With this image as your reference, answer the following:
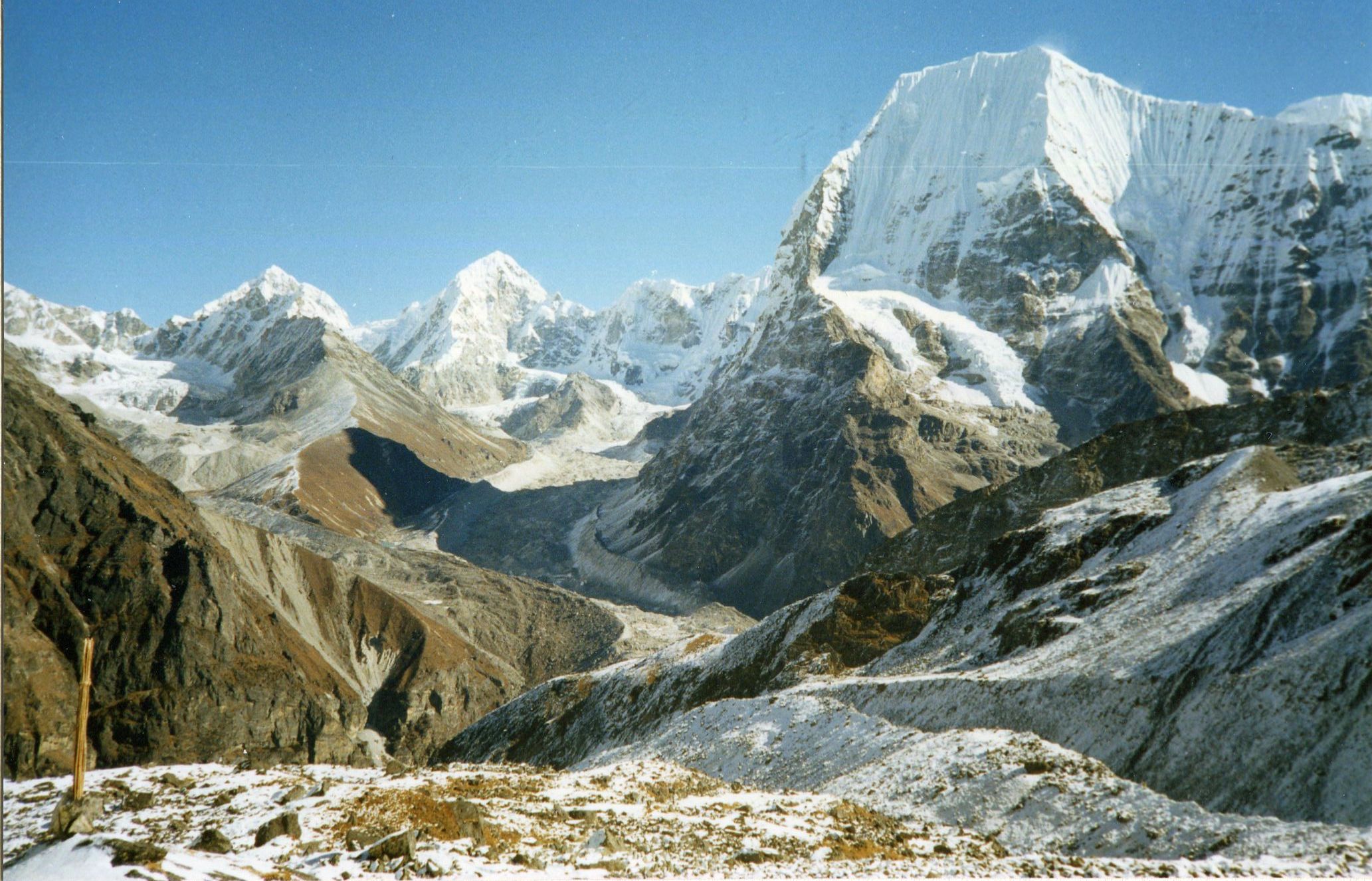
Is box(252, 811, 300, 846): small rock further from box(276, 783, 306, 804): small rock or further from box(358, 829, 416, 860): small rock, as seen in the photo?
box(276, 783, 306, 804): small rock

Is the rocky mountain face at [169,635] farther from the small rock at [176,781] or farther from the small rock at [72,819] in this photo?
the small rock at [72,819]

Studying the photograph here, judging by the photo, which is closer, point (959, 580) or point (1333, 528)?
point (1333, 528)

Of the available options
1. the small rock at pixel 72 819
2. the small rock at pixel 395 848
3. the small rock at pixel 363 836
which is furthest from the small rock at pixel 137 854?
→ the small rock at pixel 363 836

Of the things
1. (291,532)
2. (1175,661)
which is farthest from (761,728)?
(291,532)

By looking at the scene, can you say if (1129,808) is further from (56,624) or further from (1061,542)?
(56,624)

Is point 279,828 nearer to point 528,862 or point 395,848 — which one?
point 395,848

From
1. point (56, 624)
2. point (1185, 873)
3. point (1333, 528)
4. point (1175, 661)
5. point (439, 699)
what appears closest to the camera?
point (1185, 873)

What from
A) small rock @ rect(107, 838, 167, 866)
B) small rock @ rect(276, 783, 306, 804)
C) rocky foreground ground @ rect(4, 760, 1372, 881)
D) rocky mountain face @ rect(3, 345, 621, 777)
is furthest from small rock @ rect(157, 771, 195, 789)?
rocky mountain face @ rect(3, 345, 621, 777)
